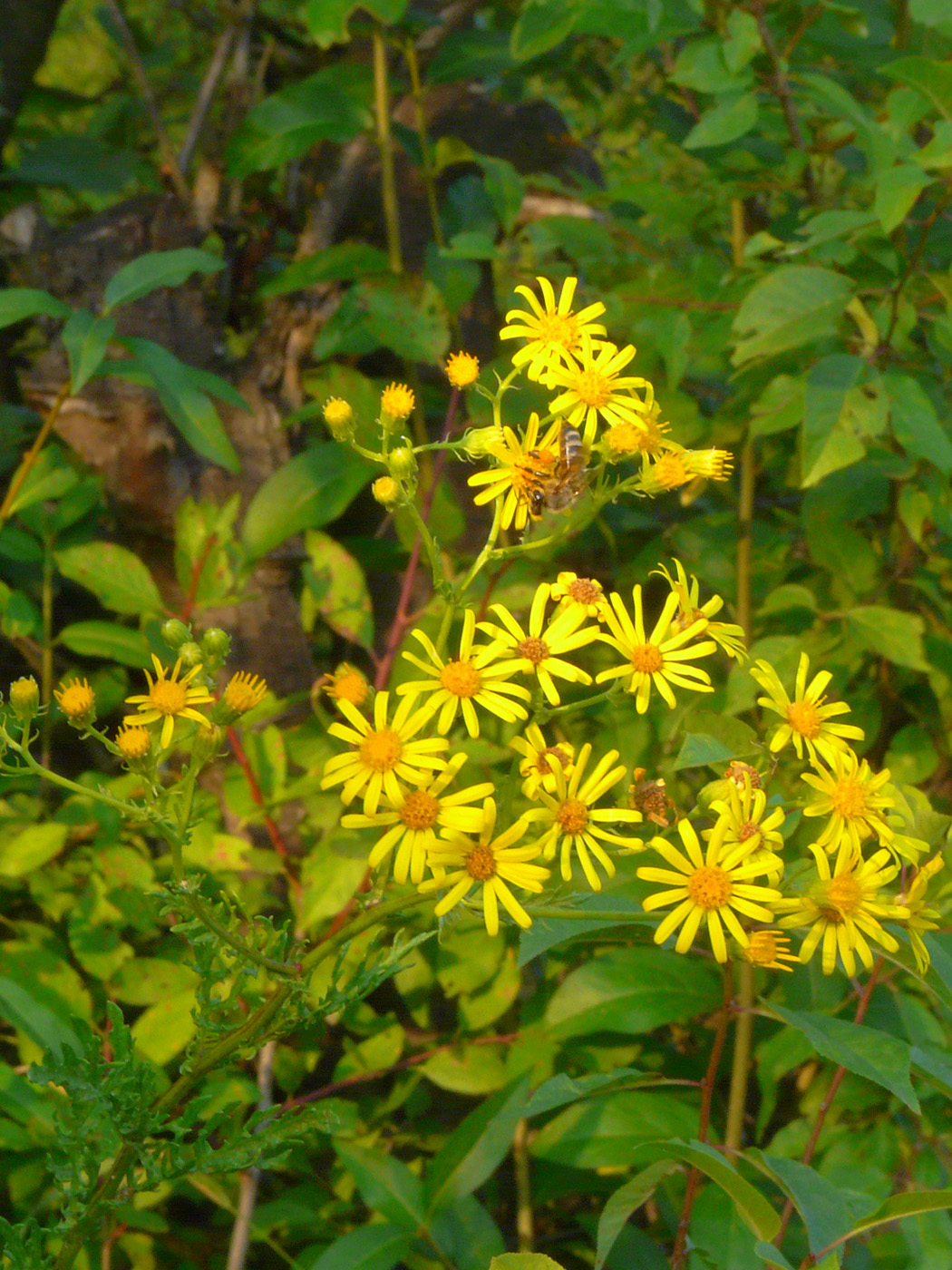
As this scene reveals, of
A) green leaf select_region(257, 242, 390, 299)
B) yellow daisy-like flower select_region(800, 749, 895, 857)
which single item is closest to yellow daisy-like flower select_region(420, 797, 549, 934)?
yellow daisy-like flower select_region(800, 749, 895, 857)

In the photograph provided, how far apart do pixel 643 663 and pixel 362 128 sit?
132 cm

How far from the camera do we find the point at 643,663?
0.93m

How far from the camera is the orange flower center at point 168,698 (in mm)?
934

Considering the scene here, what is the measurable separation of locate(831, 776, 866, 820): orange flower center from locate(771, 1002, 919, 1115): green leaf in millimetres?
180

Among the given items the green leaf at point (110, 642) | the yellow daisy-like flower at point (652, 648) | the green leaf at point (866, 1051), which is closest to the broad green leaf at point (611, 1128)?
the green leaf at point (866, 1051)

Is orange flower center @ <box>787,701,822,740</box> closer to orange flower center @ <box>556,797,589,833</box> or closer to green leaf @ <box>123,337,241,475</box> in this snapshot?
orange flower center @ <box>556,797,589,833</box>

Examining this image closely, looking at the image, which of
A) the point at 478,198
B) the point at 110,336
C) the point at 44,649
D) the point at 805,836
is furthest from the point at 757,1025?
the point at 478,198

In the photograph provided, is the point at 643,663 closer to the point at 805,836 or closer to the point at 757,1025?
the point at 805,836

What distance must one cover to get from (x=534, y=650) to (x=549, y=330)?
0.34 m

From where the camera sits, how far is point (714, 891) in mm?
832

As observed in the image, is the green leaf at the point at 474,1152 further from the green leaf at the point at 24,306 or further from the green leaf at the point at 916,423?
the green leaf at the point at 24,306

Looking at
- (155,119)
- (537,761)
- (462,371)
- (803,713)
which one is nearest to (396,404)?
(462,371)

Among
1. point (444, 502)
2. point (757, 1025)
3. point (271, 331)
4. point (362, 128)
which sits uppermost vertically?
point (362, 128)

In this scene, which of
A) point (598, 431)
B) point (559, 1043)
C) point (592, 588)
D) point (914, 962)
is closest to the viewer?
point (592, 588)
